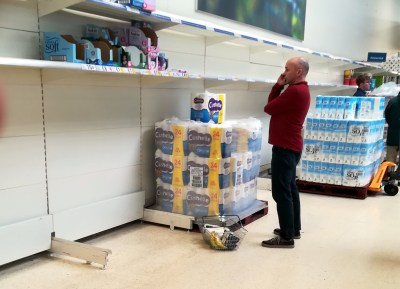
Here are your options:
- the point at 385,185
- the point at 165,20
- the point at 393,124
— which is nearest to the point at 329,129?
the point at 385,185

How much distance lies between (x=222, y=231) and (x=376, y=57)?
27.8ft

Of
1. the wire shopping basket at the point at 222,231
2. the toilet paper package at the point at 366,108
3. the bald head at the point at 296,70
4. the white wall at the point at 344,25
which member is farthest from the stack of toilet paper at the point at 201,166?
the toilet paper package at the point at 366,108

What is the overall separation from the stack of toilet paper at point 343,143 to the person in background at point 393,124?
84cm

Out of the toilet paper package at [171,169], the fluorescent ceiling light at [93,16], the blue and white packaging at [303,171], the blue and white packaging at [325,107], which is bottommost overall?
the blue and white packaging at [303,171]

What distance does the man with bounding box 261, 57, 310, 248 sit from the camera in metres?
3.21

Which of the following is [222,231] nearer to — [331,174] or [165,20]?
[165,20]

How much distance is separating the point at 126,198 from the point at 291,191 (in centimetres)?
156

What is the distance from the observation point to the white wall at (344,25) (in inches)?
197

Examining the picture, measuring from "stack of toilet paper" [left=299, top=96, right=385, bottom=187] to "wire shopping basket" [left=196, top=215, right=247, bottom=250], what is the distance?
1977 mm

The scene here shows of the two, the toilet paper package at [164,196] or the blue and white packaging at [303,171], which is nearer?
the toilet paper package at [164,196]

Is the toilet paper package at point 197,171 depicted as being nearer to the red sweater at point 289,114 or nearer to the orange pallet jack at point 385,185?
the red sweater at point 289,114

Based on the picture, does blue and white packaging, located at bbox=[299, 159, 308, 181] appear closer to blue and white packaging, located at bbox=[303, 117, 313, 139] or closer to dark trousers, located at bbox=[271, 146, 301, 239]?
blue and white packaging, located at bbox=[303, 117, 313, 139]

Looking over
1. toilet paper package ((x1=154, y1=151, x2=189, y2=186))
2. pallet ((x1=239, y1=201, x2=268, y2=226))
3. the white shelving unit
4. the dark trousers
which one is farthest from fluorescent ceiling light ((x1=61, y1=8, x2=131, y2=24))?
pallet ((x1=239, y1=201, x2=268, y2=226))

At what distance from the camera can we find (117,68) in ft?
9.70
